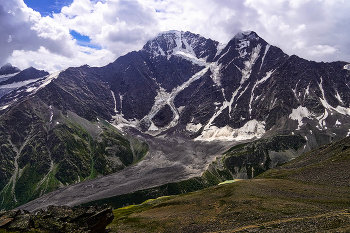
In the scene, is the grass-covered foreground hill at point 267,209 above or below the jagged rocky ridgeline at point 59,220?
below

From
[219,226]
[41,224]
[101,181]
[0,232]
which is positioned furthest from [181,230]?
[101,181]

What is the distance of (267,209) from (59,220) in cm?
3463

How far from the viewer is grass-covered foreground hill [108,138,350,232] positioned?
28.9 meters

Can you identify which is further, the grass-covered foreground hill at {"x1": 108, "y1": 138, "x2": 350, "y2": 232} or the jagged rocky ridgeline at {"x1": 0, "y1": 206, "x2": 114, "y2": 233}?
the jagged rocky ridgeline at {"x1": 0, "y1": 206, "x2": 114, "y2": 233}

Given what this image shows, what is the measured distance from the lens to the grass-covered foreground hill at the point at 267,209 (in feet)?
94.8

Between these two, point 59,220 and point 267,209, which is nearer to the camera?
point 59,220

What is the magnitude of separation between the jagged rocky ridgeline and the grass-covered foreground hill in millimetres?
5286

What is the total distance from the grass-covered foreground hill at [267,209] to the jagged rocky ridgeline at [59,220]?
17.3 ft

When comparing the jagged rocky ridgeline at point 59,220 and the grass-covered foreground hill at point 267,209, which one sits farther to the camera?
the jagged rocky ridgeline at point 59,220

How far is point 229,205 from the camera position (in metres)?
44.6

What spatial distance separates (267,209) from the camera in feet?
126

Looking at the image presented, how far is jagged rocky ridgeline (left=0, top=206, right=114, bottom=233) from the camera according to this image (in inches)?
1320

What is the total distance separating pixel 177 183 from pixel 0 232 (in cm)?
14272

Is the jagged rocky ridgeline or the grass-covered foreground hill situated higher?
the jagged rocky ridgeline
